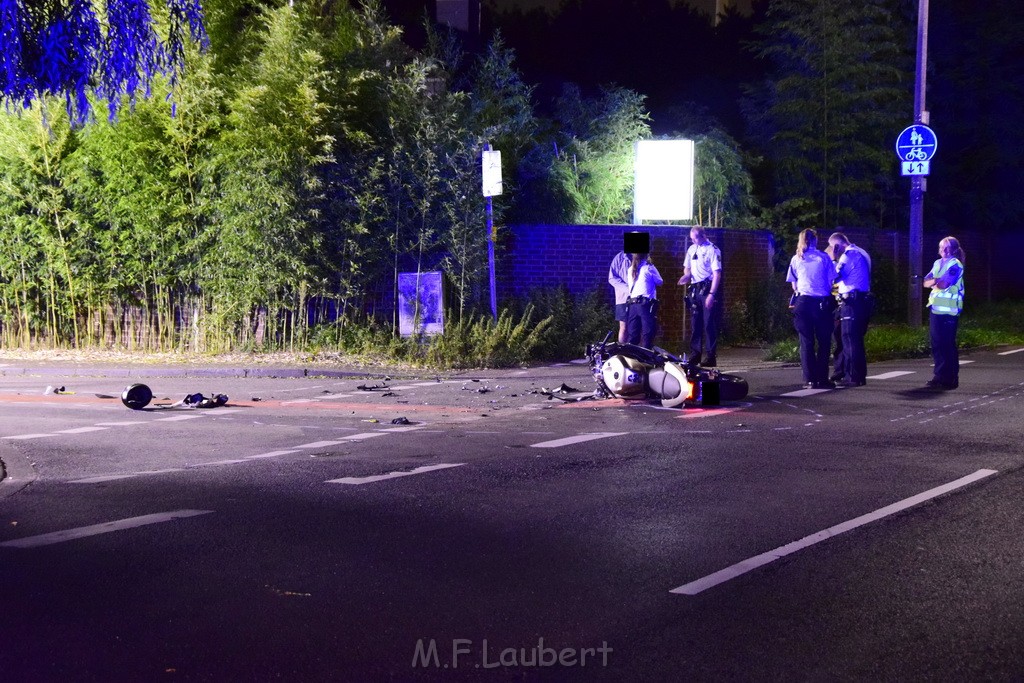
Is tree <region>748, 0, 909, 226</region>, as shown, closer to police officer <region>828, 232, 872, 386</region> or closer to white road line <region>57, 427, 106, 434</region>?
police officer <region>828, 232, 872, 386</region>

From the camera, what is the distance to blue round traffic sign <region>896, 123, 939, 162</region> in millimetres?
21688

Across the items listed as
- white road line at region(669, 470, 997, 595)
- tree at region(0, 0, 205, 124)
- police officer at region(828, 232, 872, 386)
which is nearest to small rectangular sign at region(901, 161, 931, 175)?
police officer at region(828, 232, 872, 386)

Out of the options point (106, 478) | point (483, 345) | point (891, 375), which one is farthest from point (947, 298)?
point (106, 478)

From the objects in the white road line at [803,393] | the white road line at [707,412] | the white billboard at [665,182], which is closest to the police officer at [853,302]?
the white road line at [803,393]

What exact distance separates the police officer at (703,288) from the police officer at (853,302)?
81.1 inches

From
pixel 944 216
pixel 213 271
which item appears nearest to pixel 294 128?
pixel 213 271

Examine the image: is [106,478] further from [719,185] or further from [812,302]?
[719,185]

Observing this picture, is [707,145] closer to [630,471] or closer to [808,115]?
[808,115]

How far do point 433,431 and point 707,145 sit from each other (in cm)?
1695

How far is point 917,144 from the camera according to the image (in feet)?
71.3

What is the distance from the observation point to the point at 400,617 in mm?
5492

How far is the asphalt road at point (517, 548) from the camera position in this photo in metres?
5.01

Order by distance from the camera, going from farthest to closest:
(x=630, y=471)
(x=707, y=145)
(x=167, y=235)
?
Result: (x=707, y=145)
(x=167, y=235)
(x=630, y=471)

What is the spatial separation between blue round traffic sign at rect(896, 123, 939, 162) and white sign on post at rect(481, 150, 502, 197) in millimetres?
7801
